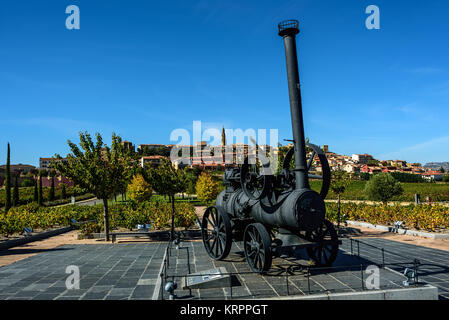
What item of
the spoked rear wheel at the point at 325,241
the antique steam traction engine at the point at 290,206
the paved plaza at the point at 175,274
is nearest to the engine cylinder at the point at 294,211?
the antique steam traction engine at the point at 290,206

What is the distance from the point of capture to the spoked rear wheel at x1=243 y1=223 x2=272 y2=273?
276 inches

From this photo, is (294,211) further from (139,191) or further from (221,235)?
(139,191)

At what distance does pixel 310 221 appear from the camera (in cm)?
694

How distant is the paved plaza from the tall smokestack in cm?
215

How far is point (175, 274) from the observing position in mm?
8109

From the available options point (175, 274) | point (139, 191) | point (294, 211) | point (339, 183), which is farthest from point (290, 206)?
point (139, 191)

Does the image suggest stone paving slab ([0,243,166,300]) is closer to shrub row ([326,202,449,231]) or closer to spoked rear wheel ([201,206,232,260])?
spoked rear wheel ([201,206,232,260])

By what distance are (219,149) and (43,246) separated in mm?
105493

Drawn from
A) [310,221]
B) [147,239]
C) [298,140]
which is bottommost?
[147,239]
